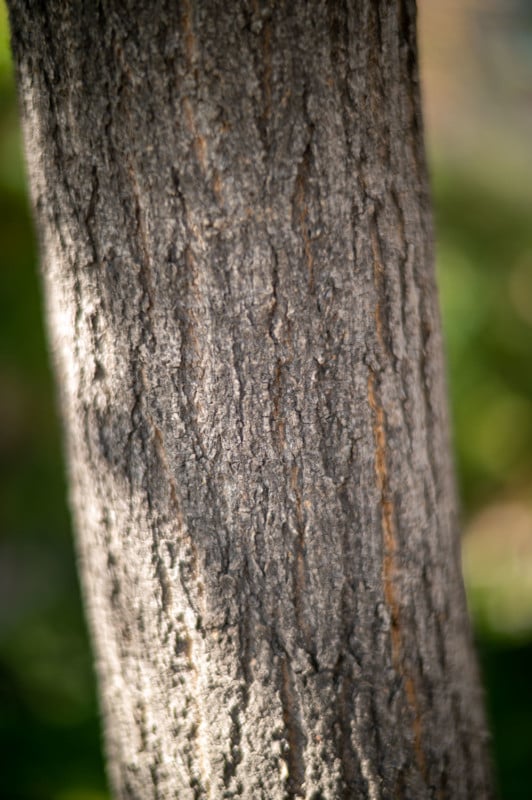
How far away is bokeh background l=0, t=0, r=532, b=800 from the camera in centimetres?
442

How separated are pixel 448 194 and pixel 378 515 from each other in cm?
404

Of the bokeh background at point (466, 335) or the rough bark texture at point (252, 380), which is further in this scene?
the bokeh background at point (466, 335)

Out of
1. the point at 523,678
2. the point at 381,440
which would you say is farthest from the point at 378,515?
the point at 523,678

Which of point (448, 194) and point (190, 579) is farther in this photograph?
point (448, 194)

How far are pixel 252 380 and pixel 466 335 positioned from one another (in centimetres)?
353

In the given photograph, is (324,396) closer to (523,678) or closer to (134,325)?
(134,325)

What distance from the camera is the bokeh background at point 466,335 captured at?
14.5 ft

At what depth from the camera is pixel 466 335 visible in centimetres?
452

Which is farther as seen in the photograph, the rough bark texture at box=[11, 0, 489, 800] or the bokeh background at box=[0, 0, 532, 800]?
the bokeh background at box=[0, 0, 532, 800]

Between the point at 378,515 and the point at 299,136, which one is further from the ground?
the point at 299,136

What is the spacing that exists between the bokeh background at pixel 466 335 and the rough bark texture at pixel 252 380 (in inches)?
109

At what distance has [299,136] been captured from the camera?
4.13 feet

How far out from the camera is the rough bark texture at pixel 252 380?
125 centimetres

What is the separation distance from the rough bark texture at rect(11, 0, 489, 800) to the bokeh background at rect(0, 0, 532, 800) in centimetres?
278
